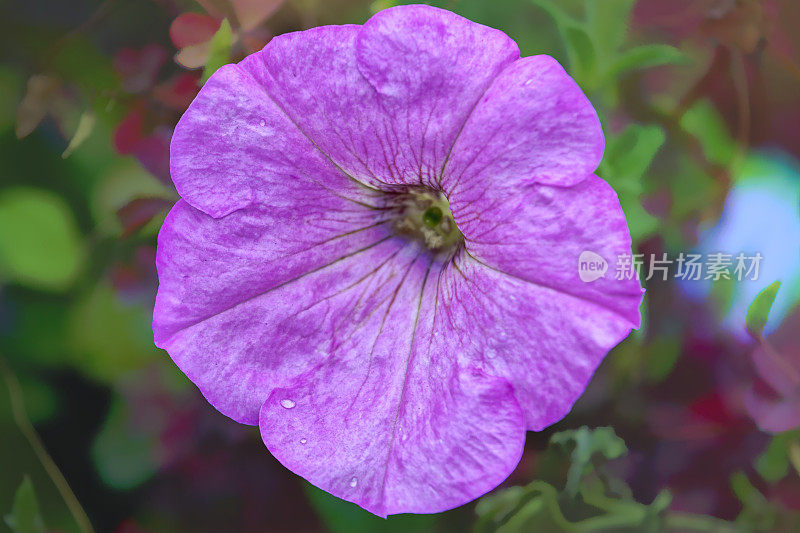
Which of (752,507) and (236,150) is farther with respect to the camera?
(752,507)

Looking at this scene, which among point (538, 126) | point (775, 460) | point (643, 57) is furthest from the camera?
point (775, 460)

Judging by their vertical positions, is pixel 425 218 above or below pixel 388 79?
below

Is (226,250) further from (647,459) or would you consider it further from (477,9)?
(647,459)

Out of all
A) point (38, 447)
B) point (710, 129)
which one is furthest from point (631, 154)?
point (38, 447)

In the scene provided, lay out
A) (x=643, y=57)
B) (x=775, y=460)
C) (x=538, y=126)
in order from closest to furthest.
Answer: (x=538, y=126) < (x=643, y=57) < (x=775, y=460)

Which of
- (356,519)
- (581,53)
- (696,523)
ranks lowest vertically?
(696,523)

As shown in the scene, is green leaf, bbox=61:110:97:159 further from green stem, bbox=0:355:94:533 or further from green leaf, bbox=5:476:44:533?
green leaf, bbox=5:476:44:533

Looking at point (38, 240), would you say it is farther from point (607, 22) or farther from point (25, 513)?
point (607, 22)

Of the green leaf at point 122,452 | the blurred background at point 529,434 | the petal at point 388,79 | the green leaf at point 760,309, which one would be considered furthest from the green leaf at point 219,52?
the green leaf at point 760,309

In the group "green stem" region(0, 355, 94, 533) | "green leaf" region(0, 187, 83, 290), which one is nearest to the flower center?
"green leaf" region(0, 187, 83, 290)

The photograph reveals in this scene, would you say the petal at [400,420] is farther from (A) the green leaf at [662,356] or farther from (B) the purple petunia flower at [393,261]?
(A) the green leaf at [662,356]
